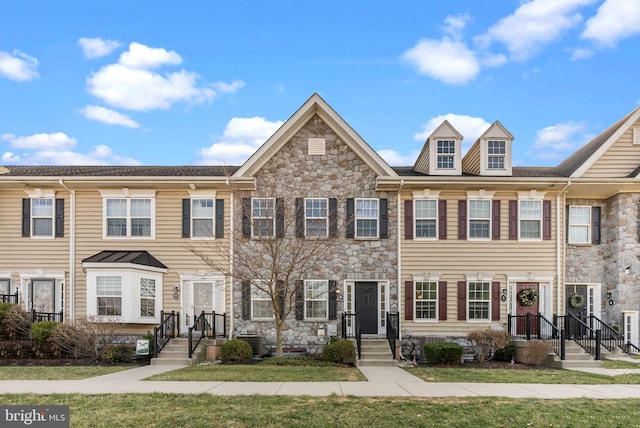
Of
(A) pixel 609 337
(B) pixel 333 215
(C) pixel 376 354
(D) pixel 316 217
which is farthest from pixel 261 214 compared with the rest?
(A) pixel 609 337

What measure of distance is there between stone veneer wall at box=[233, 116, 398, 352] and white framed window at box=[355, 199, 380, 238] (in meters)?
0.24

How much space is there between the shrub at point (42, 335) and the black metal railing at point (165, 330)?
318 cm

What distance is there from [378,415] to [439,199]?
428 inches

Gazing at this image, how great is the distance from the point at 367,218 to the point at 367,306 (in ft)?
10.3

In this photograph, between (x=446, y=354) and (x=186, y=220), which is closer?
(x=446, y=354)

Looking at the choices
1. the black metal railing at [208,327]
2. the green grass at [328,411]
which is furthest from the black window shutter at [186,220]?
the green grass at [328,411]

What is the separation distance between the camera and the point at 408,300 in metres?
16.2

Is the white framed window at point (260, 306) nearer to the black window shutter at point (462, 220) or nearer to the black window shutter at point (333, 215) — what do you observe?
the black window shutter at point (333, 215)

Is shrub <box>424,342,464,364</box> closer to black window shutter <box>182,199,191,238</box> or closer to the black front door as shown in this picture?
the black front door

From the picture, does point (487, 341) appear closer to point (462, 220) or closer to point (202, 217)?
point (462, 220)

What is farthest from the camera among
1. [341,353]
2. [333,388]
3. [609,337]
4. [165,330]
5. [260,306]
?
[260,306]

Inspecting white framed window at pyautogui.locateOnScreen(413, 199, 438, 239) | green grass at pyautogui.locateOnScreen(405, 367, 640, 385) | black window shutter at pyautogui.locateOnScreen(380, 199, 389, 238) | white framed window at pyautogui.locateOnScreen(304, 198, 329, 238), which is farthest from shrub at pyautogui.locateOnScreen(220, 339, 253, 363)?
white framed window at pyautogui.locateOnScreen(413, 199, 438, 239)

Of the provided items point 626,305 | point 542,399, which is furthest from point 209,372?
point 626,305

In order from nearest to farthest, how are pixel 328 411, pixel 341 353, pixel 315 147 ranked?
1. pixel 328 411
2. pixel 341 353
3. pixel 315 147
